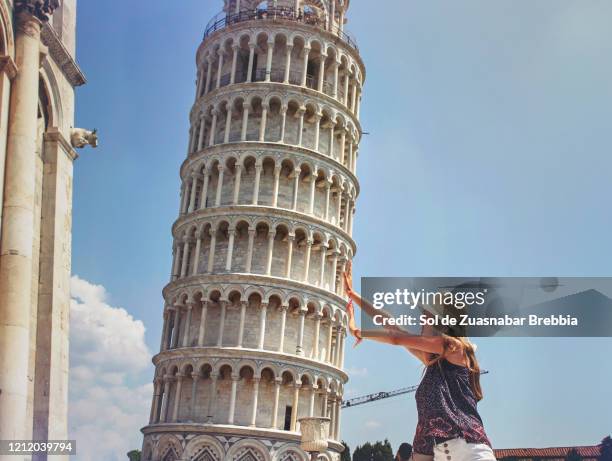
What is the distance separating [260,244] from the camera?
3575cm

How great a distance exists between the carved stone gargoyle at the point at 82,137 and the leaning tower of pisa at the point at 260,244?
809 inches

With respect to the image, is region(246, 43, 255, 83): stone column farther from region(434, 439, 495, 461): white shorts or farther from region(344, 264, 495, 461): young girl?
region(434, 439, 495, 461): white shorts

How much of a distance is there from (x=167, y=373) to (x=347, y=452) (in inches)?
1188

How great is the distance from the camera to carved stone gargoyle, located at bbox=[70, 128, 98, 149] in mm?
13875

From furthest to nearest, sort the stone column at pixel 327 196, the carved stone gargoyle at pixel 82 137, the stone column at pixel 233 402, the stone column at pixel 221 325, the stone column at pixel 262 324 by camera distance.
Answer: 1. the stone column at pixel 327 196
2. the stone column at pixel 221 325
3. the stone column at pixel 262 324
4. the stone column at pixel 233 402
5. the carved stone gargoyle at pixel 82 137

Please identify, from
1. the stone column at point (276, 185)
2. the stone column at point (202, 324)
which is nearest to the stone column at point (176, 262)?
the stone column at point (202, 324)

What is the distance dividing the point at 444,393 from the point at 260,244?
105 ft

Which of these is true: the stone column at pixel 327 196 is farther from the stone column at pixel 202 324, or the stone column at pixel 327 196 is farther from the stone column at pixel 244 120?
the stone column at pixel 202 324

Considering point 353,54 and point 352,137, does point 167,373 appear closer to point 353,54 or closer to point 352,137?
point 352,137

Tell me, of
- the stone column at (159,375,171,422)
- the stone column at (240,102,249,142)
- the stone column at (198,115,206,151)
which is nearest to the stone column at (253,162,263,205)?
the stone column at (240,102,249,142)

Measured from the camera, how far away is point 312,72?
132 ft

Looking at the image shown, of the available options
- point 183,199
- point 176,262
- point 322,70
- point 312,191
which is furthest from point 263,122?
point 176,262

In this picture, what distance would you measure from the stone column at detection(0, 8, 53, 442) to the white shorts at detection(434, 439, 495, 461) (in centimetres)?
781

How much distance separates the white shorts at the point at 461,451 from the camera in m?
3.73
